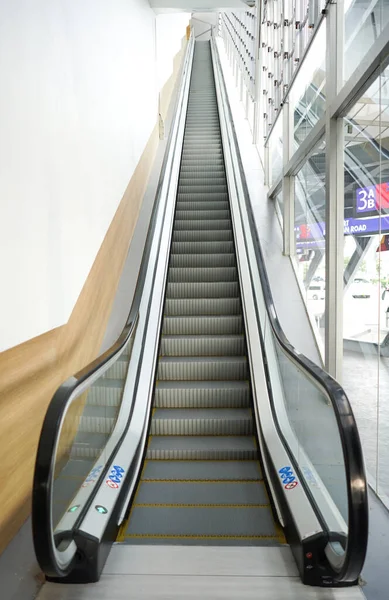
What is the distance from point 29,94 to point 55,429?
222cm

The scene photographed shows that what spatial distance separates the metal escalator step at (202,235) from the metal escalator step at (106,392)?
3327 mm

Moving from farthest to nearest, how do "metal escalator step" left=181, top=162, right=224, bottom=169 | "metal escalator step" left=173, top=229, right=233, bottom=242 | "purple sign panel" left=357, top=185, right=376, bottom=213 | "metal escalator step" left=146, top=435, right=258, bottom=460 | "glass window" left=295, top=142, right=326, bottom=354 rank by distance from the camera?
1. "metal escalator step" left=181, top=162, right=224, bottom=169
2. "metal escalator step" left=173, top=229, right=233, bottom=242
3. "glass window" left=295, top=142, right=326, bottom=354
4. "metal escalator step" left=146, top=435, right=258, bottom=460
5. "purple sign panel" left=357, top=185, right=376, bottom=213

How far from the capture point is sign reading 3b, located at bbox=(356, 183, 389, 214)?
2.97 metres

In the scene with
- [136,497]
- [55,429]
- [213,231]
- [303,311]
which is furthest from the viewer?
[213,231]

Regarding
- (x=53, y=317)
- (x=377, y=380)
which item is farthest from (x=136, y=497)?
(x=377, y=380)

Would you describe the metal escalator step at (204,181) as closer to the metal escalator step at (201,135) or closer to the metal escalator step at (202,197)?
the metal escalator step at (202,197)

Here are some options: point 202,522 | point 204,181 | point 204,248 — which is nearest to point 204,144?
point 204,181

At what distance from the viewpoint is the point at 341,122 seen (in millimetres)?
4074

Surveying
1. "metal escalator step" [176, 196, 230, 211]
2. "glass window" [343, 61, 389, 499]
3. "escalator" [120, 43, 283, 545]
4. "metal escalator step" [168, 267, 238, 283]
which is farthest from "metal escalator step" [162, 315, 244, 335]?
"metal escalator step" [176, 196, 230, 211]

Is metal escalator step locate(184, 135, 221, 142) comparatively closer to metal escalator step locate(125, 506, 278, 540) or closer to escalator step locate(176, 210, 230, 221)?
escalator step locate(176, 210, 230, 221)

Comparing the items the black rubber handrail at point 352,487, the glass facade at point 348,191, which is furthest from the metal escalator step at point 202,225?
the black rubber handrail at point 352,487

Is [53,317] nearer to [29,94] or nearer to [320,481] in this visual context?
[29,94]

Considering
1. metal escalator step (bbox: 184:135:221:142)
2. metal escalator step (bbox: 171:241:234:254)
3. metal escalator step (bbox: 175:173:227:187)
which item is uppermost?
metal escalator step (bbox: 184:135:221:142)

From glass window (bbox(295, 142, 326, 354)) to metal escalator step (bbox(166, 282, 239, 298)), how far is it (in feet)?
2.92
